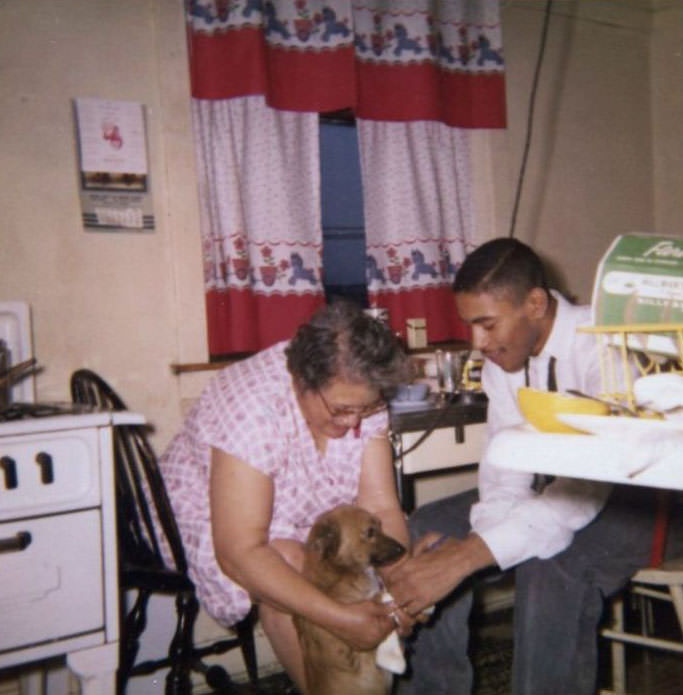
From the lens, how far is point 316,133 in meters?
2.42

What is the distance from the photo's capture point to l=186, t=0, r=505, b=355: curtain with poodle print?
2.27 m

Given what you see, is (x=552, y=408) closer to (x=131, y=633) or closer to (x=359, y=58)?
(x=131, y=633)

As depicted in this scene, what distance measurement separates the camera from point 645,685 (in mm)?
2170

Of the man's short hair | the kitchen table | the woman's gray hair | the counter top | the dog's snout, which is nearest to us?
the kitchen table

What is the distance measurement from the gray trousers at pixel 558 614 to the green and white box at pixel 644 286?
3.30 ft

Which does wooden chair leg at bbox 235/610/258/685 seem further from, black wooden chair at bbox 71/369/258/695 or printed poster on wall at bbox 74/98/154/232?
printed poster on wall at bbox 74/98/154/232

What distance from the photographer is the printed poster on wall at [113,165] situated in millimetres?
2080

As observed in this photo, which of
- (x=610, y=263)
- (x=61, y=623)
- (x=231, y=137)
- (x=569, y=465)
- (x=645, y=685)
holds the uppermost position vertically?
(x=231, y=137)

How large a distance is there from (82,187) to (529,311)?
4.40ft

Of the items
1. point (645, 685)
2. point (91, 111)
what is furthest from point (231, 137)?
point (645, 685)

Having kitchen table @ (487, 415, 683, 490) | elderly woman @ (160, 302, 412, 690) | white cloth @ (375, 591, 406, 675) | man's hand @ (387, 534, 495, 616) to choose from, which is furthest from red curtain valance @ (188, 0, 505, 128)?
kitchen table @ (487, 415, 683, 490)

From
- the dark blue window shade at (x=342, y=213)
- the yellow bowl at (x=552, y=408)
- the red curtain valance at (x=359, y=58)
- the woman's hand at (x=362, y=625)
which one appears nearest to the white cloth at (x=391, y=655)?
the woman's hand at (x=362, y=625)

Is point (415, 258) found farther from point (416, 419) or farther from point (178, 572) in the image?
point (178, 572)

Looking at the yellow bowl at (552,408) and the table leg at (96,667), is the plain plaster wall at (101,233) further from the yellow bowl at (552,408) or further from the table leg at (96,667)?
the yellow bowl at (552,408)
